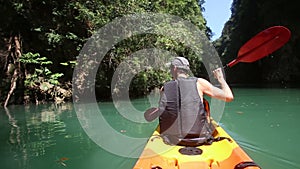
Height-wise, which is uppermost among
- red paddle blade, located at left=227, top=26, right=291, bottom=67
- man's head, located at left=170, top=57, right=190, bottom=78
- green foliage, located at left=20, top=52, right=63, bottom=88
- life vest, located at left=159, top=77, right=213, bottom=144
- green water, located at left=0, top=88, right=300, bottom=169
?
green foliage, located at left=20, top=52, right=63, bottom=88

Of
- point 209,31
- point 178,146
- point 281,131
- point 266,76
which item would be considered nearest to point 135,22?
point 281,131

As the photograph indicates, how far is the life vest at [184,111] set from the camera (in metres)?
2.69

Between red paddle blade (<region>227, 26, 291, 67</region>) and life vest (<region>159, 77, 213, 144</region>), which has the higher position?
red paddle blade (<region>227, 26, 291, 67</region>)

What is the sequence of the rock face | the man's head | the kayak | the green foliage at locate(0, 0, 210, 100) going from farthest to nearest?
the rock face → the green foliage at locate(0, 0, 210, 100) → the man's head → the kayak

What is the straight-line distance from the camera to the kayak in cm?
232

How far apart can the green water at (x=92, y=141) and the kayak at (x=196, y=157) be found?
0.91 metres

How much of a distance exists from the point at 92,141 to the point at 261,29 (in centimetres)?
2135

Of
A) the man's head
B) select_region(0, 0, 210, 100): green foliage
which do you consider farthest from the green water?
select_region(0, 0, 210, 100): green foliage

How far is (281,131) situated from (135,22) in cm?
624

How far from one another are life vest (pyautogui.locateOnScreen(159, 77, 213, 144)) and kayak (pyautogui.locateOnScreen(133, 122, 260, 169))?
132 mm

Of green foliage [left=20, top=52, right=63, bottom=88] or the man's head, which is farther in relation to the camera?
green foliage [left=20, top=52, right=63, bottom=88]

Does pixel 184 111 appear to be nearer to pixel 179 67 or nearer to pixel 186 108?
pixel 186 108

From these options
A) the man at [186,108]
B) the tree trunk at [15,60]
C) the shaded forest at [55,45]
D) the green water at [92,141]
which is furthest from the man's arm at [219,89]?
the tree trunk at [15,60]

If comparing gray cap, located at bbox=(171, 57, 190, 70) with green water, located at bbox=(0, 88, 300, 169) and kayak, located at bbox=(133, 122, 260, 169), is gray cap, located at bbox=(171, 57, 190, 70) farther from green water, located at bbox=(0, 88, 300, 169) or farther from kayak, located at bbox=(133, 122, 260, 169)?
green water, located at bbox=(0, 88, 300, 169)
